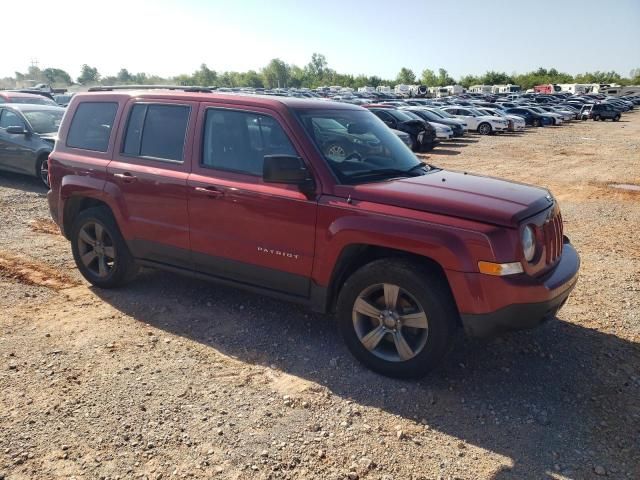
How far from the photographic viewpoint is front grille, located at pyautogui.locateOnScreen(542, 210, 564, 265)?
3589 mm

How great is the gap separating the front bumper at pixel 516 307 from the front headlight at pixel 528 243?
167 mm

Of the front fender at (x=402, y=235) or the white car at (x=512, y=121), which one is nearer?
the front fender at (x=402, y=235)

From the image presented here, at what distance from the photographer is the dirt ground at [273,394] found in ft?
9.54

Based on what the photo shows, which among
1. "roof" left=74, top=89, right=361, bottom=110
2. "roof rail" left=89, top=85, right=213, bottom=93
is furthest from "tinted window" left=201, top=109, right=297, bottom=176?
"roof rail" left=89, top=85, right=213, bottom=93

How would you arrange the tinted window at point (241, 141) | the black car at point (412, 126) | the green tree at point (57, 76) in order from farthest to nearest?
the green tree at point (57, 76) → the black car at point (412, 126) → the tinted window at point (241, 141)

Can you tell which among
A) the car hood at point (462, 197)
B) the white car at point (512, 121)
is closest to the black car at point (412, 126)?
the white car at point (512, 121)

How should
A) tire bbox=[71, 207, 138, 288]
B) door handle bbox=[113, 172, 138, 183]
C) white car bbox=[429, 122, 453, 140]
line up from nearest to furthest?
door handle bbox=[113, 172, 138, 183]
tire bbox=[71, 207, 138, 288]
white car bbox=[429, 122, 453, 140]

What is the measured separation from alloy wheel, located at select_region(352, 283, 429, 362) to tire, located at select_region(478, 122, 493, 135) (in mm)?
26769

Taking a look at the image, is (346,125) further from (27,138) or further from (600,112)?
(600,112)

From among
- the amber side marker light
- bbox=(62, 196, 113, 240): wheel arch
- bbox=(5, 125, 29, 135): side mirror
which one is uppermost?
the amber side marker light

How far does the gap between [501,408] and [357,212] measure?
5.22 ft

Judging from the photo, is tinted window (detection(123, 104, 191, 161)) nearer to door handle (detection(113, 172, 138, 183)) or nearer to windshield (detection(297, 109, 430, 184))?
door handle (detection(113, 172, 138, 183))

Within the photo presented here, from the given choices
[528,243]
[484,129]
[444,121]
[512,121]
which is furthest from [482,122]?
[528,243]

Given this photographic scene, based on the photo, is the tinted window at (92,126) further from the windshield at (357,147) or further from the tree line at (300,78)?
the tree line at (300,78)
